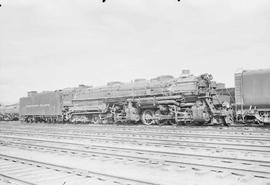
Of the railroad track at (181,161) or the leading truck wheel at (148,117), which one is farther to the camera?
the leading truck wheel at (148,117)

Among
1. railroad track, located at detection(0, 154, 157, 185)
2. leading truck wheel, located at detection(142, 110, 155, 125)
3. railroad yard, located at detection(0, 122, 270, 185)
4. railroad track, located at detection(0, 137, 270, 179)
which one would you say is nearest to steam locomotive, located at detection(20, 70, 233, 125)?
leading truck wheel, located at detection(142, 110, 155, 125)

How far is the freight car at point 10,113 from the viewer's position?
47772 millimetres

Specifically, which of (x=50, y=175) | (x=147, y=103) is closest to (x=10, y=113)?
(x=147, y=103)

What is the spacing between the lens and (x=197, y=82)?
2148cm

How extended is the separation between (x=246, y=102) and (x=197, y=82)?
10.7 feet

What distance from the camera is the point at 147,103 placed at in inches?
924

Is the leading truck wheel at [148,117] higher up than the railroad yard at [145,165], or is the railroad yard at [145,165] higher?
the leading truck wheel at [148,117]

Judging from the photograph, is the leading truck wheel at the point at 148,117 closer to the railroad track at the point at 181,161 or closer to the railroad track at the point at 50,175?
the railroad track at the point at 181,161

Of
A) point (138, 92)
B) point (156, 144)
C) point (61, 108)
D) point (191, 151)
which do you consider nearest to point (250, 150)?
point (191, 151)

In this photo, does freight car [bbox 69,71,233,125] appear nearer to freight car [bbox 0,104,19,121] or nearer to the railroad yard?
the railroad yard

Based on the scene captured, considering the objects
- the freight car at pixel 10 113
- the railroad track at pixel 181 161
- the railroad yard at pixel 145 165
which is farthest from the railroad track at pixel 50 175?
the freight car at pixel 10 113

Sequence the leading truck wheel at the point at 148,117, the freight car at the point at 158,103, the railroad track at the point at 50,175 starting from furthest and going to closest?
the leading truck wheel at the point at 148,117, the freight car at the point at 158,103, the railroad track at the point at 50,175

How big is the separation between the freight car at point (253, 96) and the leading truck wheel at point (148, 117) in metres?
5.77

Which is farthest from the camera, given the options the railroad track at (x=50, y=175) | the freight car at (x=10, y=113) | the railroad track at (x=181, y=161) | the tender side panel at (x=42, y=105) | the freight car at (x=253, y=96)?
the freight car at (x=10, y=113)
